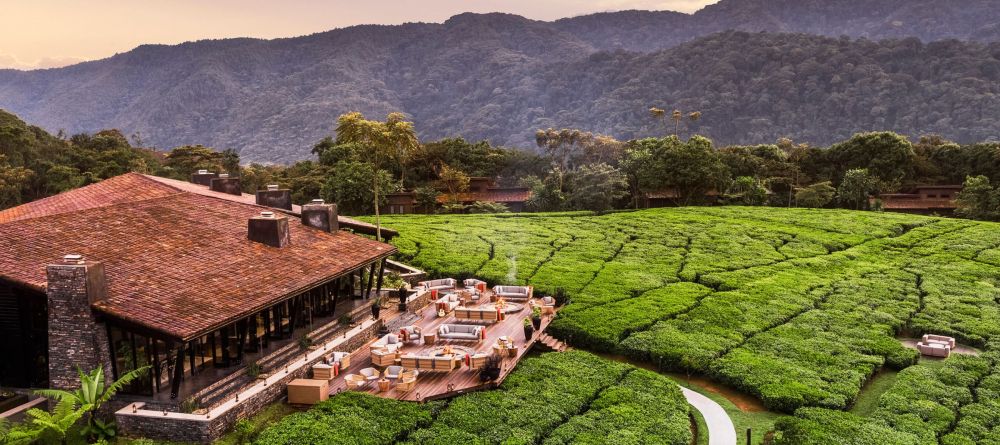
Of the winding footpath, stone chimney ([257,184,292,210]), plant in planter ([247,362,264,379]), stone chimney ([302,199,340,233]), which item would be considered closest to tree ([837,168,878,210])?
the winding footpath

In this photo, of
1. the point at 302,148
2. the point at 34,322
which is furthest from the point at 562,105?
the point at 34,322

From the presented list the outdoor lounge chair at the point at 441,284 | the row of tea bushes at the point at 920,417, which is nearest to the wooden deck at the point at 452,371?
the outdoor lounge chair at the point at 441,284

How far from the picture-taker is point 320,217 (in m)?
27.6

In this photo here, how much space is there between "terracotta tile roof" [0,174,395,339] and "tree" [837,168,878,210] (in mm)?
53642

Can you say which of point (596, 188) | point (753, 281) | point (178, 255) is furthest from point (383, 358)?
point (596, 188)

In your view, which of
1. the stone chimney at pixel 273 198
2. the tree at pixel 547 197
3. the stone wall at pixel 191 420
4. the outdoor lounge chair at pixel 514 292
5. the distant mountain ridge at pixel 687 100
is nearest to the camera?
the stone wall at pixel 191 420

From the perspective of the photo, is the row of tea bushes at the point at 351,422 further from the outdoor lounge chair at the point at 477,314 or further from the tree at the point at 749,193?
the tree at the point at 749,193

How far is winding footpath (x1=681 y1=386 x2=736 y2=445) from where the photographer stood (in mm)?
20000

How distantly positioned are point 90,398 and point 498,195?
63199mm

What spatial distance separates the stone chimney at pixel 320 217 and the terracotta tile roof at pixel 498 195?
148 ft

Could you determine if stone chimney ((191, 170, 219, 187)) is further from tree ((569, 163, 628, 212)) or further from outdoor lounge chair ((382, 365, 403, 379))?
tree ((569, 163, 628, 212))

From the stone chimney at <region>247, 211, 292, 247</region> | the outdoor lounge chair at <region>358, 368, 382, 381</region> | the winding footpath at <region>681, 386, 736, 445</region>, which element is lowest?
the winding footpath at <region>681, 386, 736, 445</region>

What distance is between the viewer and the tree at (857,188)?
212ft

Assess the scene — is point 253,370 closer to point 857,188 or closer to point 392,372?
point 392,372
